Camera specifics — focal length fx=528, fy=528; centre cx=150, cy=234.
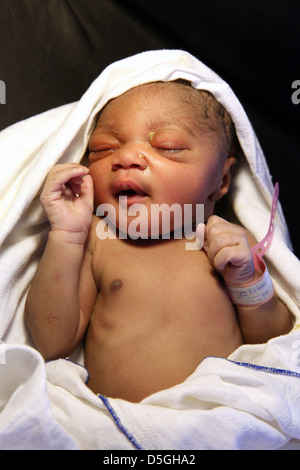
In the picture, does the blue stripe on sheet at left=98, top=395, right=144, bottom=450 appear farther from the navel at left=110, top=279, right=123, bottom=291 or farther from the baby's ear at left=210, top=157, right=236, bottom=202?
the baby's ear at left=210, top=157, right=236, bottom=202

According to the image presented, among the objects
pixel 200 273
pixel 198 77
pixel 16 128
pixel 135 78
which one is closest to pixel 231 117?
pixel 198 77

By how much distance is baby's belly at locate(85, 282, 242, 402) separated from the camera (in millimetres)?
1047

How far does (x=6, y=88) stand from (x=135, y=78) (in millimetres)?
363

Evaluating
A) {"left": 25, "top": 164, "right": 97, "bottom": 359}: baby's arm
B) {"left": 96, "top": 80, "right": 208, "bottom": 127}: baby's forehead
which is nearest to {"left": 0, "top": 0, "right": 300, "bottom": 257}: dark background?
{"left": 96, "top": 80, "right": 208, "bottom": 127}: baby's forehead

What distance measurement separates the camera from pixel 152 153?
109 centimetres

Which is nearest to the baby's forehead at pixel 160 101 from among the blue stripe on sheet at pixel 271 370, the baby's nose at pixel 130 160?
the baby's nose at pixel 130 160

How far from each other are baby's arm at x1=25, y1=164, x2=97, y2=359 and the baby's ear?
1.03 ft

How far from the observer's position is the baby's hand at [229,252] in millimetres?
→ 1023

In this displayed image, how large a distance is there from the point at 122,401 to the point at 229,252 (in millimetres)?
341

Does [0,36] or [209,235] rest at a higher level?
[0,36]

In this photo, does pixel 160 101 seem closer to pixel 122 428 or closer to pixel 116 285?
pixel 116 285

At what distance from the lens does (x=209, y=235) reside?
1.07 meters

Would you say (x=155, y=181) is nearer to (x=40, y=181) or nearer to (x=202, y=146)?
(x=202, y=146)

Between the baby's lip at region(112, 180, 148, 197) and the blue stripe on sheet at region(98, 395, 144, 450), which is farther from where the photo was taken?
the baby's lip at region(112, 180, 148, 197)
